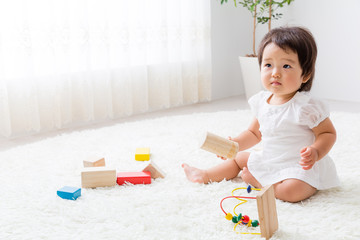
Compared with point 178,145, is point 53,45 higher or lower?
higher

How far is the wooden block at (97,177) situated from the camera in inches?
49.3

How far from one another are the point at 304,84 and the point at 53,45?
1292 mm

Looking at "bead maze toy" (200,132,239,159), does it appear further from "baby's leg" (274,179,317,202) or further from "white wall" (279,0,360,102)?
"white wall" (279,0,360,102)

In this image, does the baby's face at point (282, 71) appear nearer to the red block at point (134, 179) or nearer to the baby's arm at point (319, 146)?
the baby's arm at point (319, 146)

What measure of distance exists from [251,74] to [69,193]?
1.83 meters

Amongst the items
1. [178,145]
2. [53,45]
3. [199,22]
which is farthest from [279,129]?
[199,22]

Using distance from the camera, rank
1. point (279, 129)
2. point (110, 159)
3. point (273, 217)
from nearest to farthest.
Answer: point (273, 217), point (279, 129), point (110, 159)

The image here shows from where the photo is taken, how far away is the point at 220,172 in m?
1.29

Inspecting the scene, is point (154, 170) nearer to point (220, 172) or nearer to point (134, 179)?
point (134, 179)

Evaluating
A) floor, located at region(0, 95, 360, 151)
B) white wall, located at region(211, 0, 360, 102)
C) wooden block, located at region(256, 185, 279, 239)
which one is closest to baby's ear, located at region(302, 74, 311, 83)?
wooden block, located at region(256, 185, 279, 239)

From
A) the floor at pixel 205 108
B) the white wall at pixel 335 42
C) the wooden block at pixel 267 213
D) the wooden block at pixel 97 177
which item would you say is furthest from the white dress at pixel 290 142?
the white wall at pixel 335 42

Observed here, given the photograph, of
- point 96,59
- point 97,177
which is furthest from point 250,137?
point 96,59

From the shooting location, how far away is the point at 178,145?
1712 mm

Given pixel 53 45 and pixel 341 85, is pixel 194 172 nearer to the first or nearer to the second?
pixel 53 45
